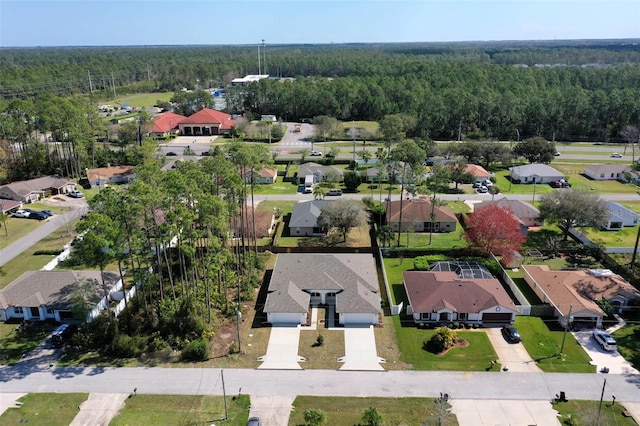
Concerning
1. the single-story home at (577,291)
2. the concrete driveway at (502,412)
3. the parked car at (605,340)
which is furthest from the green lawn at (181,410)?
the parked car at (605,340)

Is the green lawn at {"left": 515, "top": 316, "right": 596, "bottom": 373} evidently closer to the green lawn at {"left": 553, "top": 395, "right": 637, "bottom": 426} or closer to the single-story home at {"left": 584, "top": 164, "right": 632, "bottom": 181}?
the green lawn at {"left": 553, "top": 395, "right": 637, "bottom": 426}

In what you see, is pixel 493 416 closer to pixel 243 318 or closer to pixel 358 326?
pixel 358 326

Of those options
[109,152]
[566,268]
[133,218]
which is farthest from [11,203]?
[566,268]

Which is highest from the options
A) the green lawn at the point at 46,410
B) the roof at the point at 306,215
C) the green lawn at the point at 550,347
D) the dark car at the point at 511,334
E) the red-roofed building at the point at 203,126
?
the red-roofed building at the point at 203,126

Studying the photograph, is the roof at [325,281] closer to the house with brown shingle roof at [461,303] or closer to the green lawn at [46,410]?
the house with brown shingle roof at [461,303]

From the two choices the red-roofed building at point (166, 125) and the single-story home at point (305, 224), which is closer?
the single-story home at point (305, 224)

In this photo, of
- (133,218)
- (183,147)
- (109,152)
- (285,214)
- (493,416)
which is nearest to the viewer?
(493,416)
